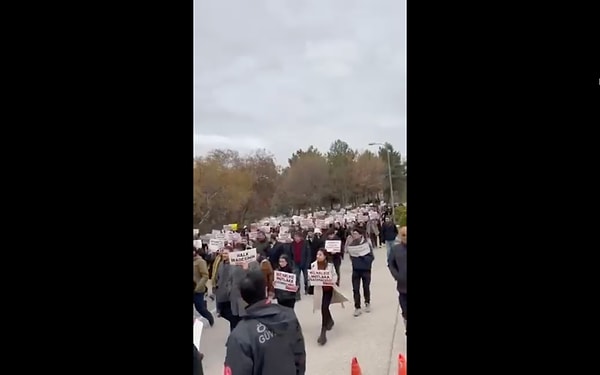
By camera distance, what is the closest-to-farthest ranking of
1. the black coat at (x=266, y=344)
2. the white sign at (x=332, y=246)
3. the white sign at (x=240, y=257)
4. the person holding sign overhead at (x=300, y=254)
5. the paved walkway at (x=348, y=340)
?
the black coat at (x=266, y=344)
the paved walkway at (x=348, y=340)
the white sign at (x=240, y=257)
the white sign at (x=332, y=246)
the person holding sign overhead at (x=300, y=254)

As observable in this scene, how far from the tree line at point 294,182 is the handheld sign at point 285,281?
7796mm

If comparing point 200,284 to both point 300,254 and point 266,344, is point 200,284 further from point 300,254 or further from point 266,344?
point 266,344

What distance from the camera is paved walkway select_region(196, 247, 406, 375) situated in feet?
9.65

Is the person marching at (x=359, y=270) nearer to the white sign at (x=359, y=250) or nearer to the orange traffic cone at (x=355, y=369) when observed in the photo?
the white sign at (x=359, y=250)

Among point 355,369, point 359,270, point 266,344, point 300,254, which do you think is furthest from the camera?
point 300,254

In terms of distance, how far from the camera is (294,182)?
17078mm

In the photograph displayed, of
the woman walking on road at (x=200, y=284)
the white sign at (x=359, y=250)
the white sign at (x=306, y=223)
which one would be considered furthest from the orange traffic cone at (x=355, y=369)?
the white sign at (x=306, y=223)

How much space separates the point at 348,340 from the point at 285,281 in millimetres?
686

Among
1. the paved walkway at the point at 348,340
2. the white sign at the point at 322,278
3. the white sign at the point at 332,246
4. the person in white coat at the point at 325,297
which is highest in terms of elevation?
the white sign at the point at 332,246

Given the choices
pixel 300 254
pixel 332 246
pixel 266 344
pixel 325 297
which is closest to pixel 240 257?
pixel 325 297

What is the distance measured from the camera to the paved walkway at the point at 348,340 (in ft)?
9.65

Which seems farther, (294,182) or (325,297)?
(294,182)
